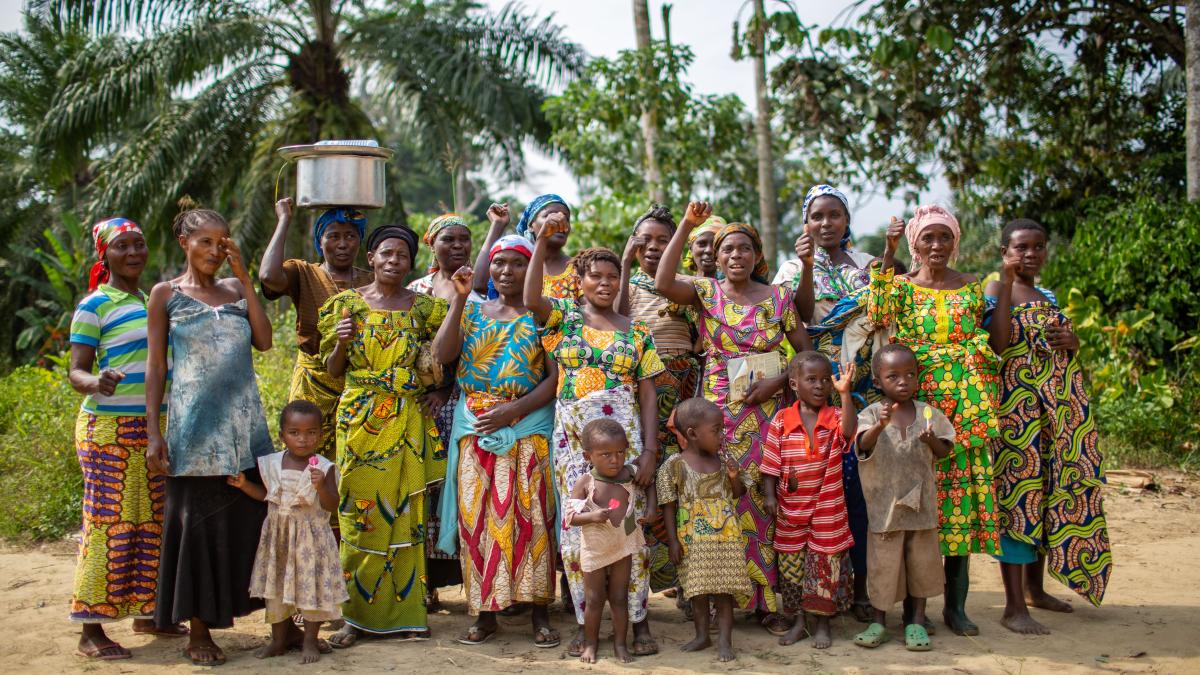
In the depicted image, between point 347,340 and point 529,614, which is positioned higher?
point 347,340

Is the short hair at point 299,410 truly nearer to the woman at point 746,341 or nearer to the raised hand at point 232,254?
the raised hand at point 232,254

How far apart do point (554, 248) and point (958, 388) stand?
203cm

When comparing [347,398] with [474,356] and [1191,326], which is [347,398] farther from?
[1191,326]

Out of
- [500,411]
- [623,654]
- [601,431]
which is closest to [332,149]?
[500,411]

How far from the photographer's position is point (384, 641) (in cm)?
452

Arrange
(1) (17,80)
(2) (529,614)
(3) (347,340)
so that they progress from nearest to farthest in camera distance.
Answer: (3) (347,340), (2) (529,614), (1) (17,80)

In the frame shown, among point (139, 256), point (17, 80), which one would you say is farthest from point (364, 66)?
point (139, 256)

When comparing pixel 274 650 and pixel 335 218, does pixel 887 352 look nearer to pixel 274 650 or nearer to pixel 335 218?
pixel 335 218

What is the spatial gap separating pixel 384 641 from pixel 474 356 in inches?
53.6

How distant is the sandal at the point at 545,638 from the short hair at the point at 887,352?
6.14ft

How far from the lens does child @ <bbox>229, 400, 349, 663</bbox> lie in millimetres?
4203

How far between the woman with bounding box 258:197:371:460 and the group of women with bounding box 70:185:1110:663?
0.06ft

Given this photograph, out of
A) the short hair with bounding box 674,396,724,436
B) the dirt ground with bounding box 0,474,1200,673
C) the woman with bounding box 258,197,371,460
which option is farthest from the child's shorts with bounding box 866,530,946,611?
the woman with bounding box 258,197,371,460

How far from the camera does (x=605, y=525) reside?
416 cm
